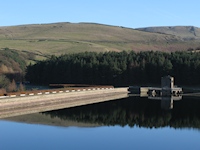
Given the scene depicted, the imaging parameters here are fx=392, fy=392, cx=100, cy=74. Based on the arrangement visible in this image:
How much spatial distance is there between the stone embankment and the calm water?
563 cm

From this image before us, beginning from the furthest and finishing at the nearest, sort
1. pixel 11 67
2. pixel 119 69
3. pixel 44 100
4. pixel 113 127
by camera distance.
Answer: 1. pixel 11 67
2. pixel 119 69
3. pixel 44 100
4. pixel 113 127

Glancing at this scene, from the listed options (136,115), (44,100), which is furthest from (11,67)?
(136,115)

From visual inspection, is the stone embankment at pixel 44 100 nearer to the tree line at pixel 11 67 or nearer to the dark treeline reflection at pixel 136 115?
the dark treeline reflection at pixel 136 115

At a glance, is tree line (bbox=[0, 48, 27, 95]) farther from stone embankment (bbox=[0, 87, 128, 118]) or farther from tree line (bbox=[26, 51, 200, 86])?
stone embankment (bbox=[0, 87, 128, 118])

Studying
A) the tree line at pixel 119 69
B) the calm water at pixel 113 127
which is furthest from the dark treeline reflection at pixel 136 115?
the tree line at pixel 119 69

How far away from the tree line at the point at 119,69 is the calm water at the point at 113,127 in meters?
53.7

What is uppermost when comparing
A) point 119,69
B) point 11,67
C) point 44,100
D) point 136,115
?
point 11,67

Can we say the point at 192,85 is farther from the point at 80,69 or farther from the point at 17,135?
the point at 17,135

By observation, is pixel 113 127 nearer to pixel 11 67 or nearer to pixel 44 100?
pixel 44 100

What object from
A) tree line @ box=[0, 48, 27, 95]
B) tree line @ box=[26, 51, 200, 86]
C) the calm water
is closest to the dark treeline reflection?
the calm water

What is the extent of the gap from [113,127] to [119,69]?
281 feet

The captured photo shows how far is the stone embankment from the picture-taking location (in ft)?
253

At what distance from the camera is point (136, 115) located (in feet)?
255

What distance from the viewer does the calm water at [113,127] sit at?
1959 inches
